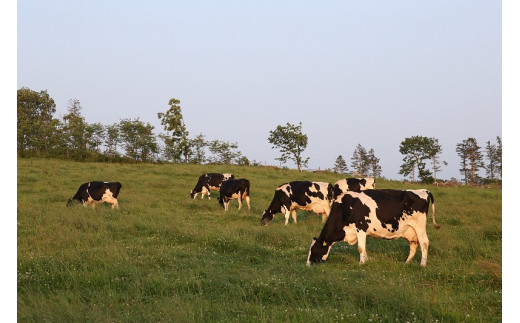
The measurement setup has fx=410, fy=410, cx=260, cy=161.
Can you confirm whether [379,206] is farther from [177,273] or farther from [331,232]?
[177,273]

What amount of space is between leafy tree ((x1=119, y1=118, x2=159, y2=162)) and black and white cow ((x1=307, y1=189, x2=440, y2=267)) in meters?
59.6

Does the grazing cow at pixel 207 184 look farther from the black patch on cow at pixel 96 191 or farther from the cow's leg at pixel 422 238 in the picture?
the cow's leg at pixel 422 238

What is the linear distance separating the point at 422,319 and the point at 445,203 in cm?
1960

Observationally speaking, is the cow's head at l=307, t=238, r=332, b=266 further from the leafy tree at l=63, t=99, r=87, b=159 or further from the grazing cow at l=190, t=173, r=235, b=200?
the leafy tree at l=63, t=99, r=87, b=159

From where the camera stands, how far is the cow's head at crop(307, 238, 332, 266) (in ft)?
33.0

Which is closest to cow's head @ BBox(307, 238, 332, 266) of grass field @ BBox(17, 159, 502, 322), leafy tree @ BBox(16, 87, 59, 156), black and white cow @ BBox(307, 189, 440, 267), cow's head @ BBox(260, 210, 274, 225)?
black and white cow @ BBox(307, 189, 440, 267)

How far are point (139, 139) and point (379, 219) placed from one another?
61016 millimetres

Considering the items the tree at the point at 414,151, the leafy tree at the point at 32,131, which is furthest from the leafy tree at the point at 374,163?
the leafy tree at the point at 32,131

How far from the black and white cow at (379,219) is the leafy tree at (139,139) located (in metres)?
59.6

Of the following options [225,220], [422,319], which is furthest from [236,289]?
[225,220]

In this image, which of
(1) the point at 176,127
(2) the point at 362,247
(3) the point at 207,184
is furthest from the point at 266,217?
(1) the point at 176,127

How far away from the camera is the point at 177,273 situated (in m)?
8.41
